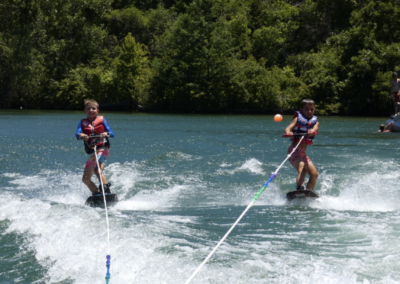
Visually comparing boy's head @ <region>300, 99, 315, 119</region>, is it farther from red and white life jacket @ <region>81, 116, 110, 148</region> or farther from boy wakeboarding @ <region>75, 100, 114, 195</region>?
red and white life jacket @ <region>81, 116, 110, 148</region>

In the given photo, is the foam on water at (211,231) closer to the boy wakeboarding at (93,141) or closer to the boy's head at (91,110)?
the boy wakeboarding at (93,141)

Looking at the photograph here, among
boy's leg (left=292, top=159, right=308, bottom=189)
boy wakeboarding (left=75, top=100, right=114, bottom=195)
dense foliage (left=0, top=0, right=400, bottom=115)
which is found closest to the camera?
boy wakeboarding (left=75, top=100, right=114, bottom=195)

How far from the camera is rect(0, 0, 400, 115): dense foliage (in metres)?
39.0

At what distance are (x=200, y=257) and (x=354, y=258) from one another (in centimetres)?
155

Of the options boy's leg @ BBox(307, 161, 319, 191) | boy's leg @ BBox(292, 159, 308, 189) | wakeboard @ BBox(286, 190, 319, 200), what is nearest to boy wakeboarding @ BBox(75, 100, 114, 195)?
wakeboard @ BBox(286, 190, 319, 200)

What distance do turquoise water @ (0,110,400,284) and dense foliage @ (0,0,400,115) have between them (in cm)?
2736

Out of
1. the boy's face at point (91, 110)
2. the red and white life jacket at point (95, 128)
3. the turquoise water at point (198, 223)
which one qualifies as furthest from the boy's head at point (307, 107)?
the boy's face at point (91, 110)

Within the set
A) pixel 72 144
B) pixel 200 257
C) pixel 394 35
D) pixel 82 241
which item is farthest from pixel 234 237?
pixel 394 35

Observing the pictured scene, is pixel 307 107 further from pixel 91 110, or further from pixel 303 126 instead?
pixel 91 110

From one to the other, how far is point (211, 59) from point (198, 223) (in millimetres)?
38041

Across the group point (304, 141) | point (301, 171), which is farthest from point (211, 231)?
point (304, 141)

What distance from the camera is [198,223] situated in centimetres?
657

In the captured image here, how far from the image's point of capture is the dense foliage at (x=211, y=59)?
3900 centimetres

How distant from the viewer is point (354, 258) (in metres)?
5.02
